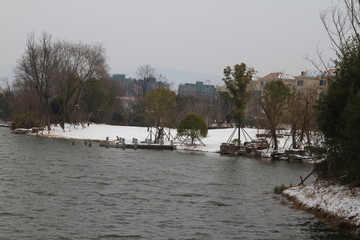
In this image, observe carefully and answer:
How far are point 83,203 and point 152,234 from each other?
538 cm

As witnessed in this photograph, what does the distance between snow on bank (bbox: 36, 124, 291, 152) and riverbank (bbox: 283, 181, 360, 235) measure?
30881mm

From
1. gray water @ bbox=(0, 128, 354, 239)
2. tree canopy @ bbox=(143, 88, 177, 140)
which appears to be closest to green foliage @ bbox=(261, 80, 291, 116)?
tree canopy @ bbox=(143, 88, 177, 140)

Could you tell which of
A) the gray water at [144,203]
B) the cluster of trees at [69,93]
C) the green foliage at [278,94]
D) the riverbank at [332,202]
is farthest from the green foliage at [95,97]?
the riverbank at [332,202]

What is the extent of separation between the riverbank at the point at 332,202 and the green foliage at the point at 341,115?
789 millimetres

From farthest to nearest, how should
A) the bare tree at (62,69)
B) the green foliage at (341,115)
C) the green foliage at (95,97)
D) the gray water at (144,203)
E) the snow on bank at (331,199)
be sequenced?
1. the green foliage at (95,97)
2. the bare tree at (62,69)
3. the green foliage at (341,115)
4. the snow on bank at (331,199)
5. the gray water at (144,203)

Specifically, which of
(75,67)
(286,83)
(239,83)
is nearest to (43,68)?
(75,67)

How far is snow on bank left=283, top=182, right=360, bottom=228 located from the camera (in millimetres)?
17986

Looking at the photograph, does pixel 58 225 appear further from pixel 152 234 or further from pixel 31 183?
pixel 31 183

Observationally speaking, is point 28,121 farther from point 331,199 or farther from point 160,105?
point 331,199

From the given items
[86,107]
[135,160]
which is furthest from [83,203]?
[86,107]

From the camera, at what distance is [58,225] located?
1645cm

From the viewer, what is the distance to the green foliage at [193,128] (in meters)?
55.3

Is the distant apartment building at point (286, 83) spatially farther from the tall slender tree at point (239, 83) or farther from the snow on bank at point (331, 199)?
the snow on bank at point (331, 199)

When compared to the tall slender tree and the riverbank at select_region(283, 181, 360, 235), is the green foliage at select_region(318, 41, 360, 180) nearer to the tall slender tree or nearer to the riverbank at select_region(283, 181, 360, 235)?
the riverbank at select_region(283, 181, 360, 235)
